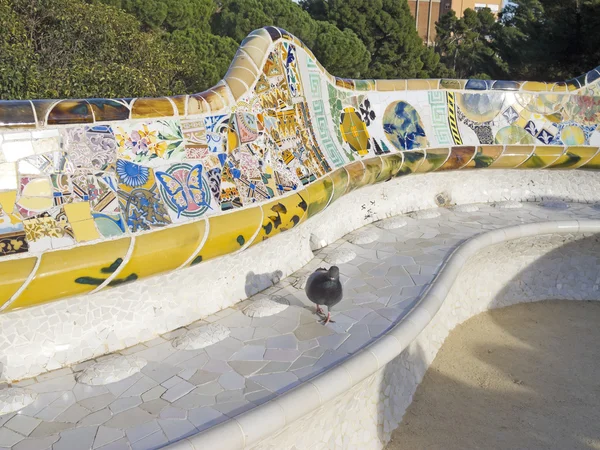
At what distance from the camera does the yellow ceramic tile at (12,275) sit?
2.87 meters

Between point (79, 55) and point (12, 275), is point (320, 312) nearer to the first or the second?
point (12, 275)

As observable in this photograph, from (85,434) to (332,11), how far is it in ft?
70.1

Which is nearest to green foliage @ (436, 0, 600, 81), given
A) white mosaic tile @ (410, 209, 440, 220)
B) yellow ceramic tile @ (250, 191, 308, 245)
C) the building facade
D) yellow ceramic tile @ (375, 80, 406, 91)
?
yellow ceramic tile @ (375, 80, 406, 91)

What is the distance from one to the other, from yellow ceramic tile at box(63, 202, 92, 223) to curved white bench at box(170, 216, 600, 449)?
143 cm

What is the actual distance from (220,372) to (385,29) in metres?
20.5

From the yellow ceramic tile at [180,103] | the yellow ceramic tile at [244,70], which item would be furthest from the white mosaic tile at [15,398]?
the yellow ceramic tile at [244,70]

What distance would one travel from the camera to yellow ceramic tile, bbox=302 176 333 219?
4.50 metres

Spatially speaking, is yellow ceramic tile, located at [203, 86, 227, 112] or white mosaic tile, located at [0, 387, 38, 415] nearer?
white mosaic tile, located at [0, 387, 38, 415]

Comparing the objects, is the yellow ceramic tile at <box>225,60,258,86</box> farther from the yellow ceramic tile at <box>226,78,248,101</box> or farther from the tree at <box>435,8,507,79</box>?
the tree at <box>435,8,507,79</box>

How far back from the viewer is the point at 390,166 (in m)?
5.77

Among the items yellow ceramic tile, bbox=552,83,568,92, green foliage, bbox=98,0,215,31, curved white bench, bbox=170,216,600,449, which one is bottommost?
curved white bench, bbox=170,216,600,449

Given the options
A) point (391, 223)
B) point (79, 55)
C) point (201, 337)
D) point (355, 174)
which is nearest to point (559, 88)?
point (391, 223)

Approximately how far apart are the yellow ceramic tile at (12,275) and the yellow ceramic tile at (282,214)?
149cm

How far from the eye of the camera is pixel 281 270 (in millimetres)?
4461
